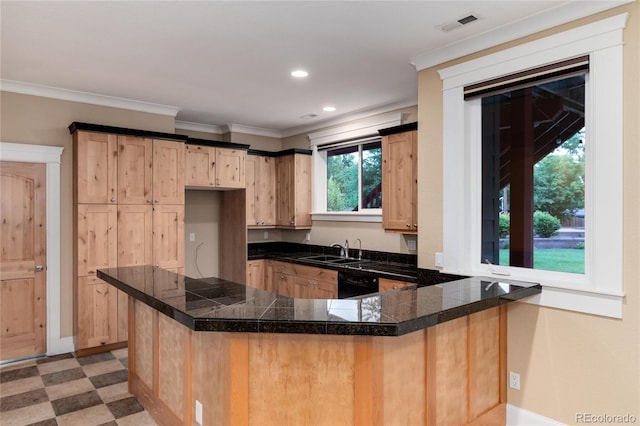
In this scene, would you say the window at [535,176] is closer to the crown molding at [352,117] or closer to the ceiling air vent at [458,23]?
the ceiling air vent at [458,23]

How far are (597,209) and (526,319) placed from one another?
0.85m

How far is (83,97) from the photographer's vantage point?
4.29 meters

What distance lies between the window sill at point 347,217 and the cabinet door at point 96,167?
2638 millimetres

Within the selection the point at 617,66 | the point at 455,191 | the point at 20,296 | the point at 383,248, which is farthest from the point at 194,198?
the point at 617,66

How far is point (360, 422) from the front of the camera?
1.90 m

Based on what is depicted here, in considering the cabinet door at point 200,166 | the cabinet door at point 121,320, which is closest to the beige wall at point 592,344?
the cabinet door at point 200,166

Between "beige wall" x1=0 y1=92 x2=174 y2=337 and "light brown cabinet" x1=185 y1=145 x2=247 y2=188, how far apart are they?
93cm

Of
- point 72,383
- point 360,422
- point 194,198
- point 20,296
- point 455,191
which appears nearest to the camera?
point 360,422

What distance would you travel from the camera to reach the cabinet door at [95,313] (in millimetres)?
4074

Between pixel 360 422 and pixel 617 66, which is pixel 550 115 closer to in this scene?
pixel 617 66

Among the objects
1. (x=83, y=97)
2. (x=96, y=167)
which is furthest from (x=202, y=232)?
(x=83, y=97)

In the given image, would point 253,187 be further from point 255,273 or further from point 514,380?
point 514,380
